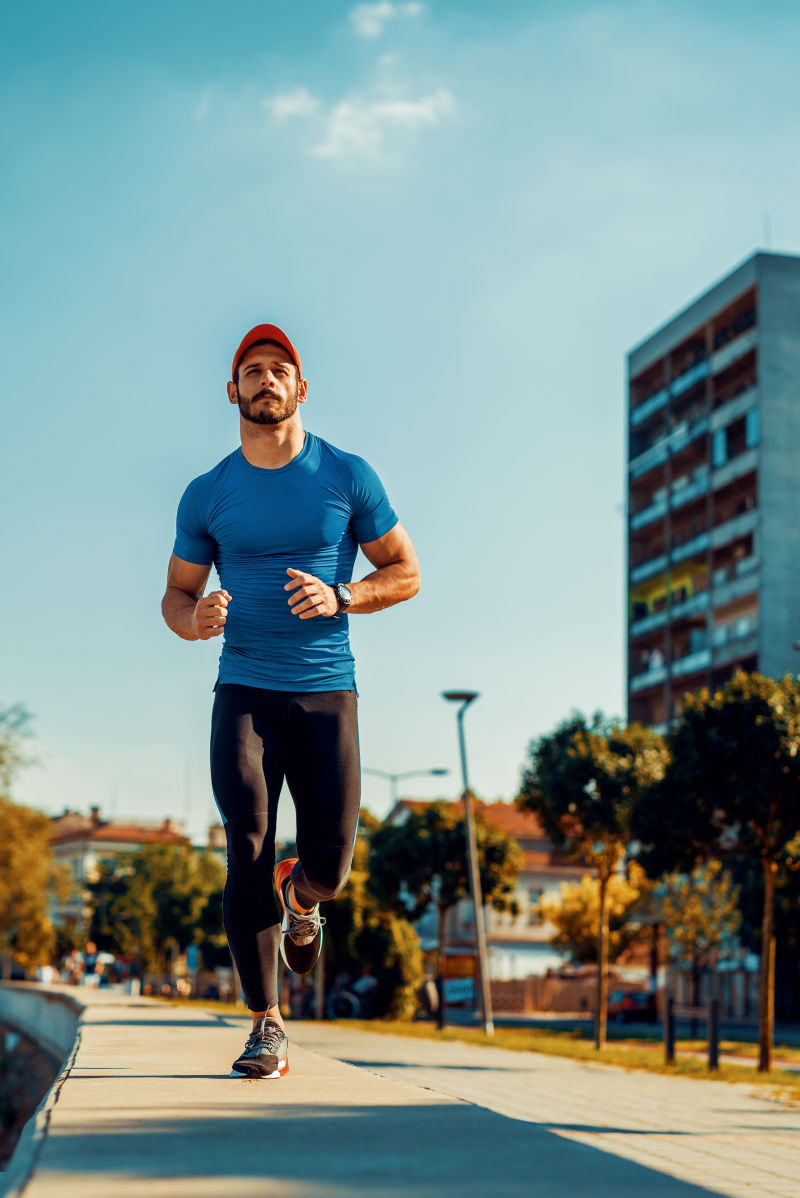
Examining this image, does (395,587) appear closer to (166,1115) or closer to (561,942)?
(166,1115)

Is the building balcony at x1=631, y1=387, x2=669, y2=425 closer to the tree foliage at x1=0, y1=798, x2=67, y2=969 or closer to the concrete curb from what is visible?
the tree foliage at x1=0, y1=798, x2=67, y2=969

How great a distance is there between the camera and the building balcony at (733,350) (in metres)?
62.0

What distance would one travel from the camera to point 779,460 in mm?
60312

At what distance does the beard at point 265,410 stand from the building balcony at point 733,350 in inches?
2373

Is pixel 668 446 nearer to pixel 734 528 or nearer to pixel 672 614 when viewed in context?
pixel 734 528

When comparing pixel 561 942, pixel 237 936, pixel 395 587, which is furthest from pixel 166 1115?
pixel 561 942

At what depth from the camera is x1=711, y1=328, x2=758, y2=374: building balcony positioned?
62000mm

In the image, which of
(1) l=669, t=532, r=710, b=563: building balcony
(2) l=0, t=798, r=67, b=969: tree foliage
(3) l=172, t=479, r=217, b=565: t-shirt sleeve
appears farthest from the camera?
(1) l=669, t=532, r=710, b=563: building balcony

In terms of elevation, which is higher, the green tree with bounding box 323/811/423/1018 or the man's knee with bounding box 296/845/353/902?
the man's knee with bounding box 296/845/353/902

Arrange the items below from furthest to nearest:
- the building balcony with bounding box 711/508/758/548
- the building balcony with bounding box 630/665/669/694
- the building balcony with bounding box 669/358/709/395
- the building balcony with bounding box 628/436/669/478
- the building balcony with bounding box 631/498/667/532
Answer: the building balcony with bounding box 628/436/669/478
the building balcony with bounding box 631/498/667/532
the building balcony with bounding box 630/665/669/694
the building balcony with bounding box 669/358/709/395
the building balcony with bounding box 711/508/758/548

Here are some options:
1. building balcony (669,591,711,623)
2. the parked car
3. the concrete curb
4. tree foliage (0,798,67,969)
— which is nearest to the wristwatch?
the concrete curb

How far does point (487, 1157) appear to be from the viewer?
2494mm

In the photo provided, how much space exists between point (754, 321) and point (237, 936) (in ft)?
203

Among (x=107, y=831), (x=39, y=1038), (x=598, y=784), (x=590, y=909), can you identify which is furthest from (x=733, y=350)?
(x=107, y=831)
